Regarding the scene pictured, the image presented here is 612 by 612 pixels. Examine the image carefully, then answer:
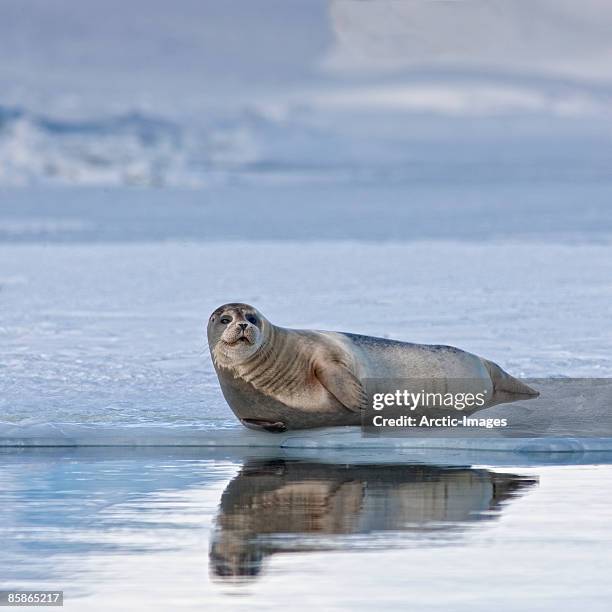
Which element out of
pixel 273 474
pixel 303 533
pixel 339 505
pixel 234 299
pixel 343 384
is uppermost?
pixel 234 299

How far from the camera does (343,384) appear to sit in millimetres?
6535

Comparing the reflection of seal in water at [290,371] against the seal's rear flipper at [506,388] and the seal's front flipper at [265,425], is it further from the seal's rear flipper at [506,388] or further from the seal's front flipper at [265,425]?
the seal's rear flipper at [506,388]

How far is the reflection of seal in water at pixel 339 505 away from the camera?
4332 mm

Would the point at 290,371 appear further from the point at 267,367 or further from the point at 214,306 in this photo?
the point at 214,306

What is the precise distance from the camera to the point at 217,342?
6660mm

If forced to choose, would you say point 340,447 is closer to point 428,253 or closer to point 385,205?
point 428,253

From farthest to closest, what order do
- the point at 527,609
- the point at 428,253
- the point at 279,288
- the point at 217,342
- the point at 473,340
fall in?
the point at 428,253, the point at 279,288, the point at 473,340, the point at 217,342, the point at 527,609

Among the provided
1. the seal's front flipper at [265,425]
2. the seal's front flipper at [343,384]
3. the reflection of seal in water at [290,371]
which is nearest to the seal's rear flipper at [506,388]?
the reflection of seal in water at [290,371]

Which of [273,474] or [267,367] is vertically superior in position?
[267,367]

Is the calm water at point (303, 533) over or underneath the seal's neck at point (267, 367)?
underneath

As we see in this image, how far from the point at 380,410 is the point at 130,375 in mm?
2511

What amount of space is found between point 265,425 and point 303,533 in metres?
2.10

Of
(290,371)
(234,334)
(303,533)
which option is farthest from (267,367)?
(303,533)

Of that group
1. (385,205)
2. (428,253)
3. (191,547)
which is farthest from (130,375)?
(385,205)
